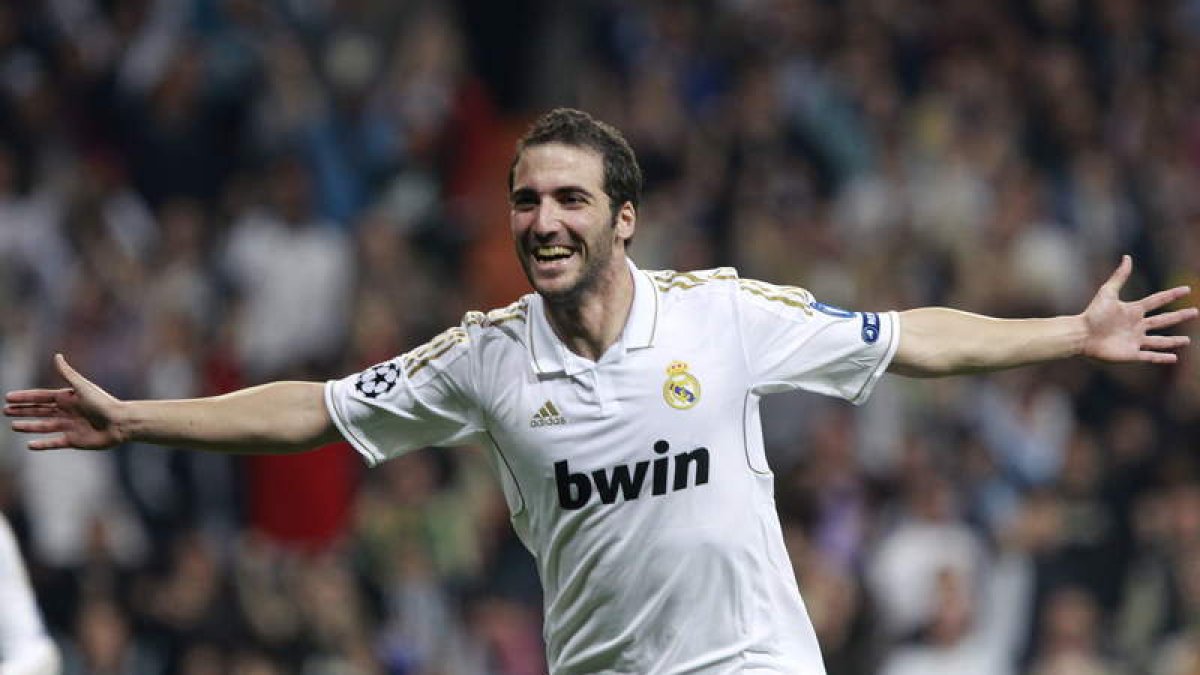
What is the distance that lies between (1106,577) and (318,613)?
394cm

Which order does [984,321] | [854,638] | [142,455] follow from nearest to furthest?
[984,321], [854,638], [142,455]

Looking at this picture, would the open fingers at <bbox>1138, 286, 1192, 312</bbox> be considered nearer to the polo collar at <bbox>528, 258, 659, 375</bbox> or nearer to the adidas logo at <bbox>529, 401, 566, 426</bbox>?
the polo collar at <bbox>528, 258, 659, 375</bbox>

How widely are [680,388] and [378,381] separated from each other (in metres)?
0.84

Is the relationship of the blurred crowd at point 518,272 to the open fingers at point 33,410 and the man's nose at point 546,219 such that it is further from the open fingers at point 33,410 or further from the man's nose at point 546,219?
the man's nose at point 546,219

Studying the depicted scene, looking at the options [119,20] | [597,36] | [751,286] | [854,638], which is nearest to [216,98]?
[119,20]

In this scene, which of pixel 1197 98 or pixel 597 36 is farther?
pixel 597 36

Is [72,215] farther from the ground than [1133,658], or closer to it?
farther from the ground

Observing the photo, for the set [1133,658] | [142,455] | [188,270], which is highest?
[188,270]

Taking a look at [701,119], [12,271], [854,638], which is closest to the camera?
[854,638]

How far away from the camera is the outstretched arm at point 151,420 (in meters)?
6.04

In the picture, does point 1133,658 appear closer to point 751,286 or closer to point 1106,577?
point 1106,577

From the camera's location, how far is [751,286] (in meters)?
6.13

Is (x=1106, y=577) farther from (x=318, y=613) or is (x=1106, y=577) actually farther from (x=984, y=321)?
(x=984, y=321)

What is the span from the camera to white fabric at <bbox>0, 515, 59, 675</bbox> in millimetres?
7613
